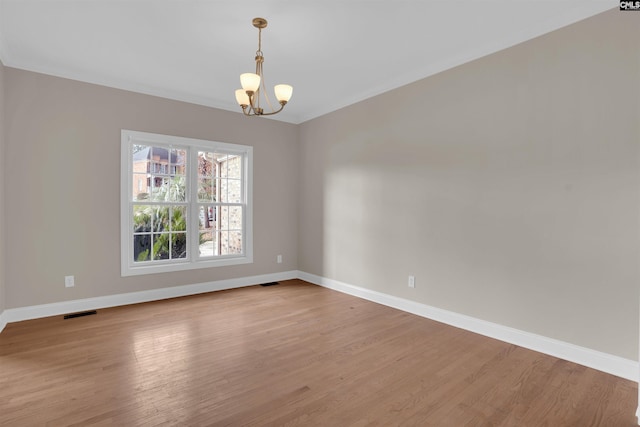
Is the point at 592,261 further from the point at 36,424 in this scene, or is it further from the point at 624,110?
the point at 36,424

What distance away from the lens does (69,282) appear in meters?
3.75

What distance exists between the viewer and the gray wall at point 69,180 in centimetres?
347

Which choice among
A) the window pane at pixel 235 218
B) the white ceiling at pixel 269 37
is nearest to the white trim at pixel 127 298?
the window pane at pixel 235 218

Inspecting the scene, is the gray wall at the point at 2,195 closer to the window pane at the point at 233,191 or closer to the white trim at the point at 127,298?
the white trim at the point at 127,298

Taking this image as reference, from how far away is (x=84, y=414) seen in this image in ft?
6.31

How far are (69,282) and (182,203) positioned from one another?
1.56 meters

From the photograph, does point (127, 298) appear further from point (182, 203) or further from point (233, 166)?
point (233, 166)

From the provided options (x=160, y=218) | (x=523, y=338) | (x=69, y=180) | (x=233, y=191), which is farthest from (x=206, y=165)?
(x=523, y=338)

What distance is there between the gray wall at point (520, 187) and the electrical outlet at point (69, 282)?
3.47 metres

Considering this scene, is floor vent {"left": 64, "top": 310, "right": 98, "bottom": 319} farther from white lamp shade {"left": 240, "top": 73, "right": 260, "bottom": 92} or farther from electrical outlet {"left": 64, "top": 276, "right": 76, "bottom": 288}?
white lamp shade {"left": 240, "top": 73, "right": 260, "bottom": 92}

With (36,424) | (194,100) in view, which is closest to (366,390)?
(36,424)

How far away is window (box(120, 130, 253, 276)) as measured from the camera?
4.15 m

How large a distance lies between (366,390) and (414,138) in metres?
2.74

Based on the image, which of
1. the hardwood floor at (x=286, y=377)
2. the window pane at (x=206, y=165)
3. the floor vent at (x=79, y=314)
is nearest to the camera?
the hardwood floor at (x=286, y=377)
